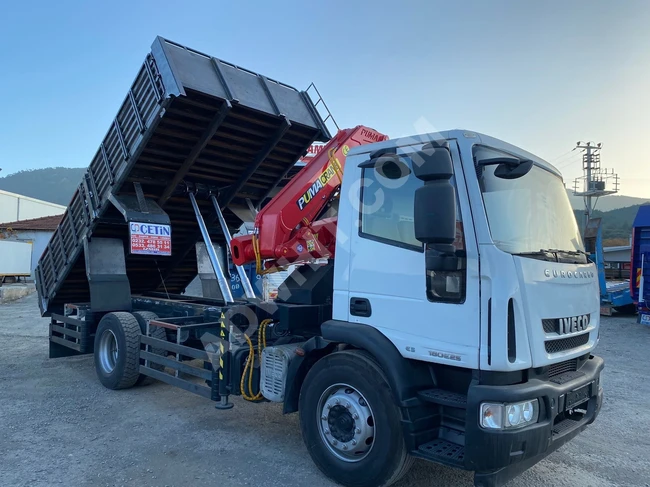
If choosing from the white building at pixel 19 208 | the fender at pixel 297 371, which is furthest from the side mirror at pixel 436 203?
the white building at pixel 19 208

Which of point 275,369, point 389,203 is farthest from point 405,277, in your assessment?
point 275,369

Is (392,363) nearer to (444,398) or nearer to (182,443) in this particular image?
(444,398)

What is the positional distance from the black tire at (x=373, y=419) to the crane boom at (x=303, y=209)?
54.7 inches

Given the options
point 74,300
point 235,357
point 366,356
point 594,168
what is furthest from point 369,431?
point 594,168

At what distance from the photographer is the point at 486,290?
3180 mm

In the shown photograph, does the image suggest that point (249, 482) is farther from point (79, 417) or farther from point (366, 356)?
point (79, 417)

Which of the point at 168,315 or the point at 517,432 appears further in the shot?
the point at 168,315

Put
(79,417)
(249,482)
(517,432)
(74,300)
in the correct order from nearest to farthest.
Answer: (517,432) → (249,482) → (79,417) → (74,300)

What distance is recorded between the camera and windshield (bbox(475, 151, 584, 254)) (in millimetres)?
3375

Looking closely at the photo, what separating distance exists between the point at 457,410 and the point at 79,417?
432cm

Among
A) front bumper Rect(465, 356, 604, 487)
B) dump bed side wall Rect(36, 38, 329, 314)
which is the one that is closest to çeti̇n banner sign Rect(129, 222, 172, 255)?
dump bed side wall Rect(36, 38, 329, 314)

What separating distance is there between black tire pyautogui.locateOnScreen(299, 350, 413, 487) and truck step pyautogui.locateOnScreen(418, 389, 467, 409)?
220 mm

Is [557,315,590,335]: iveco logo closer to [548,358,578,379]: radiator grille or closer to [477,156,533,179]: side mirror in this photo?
[548,358,578,379]: radiator grille

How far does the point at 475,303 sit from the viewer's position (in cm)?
322
